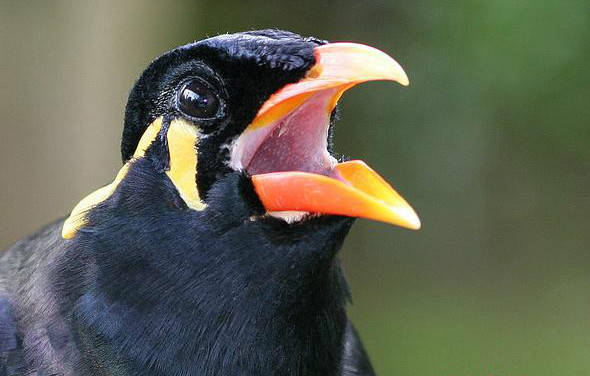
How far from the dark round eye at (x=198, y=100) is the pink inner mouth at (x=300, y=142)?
0.34 ft

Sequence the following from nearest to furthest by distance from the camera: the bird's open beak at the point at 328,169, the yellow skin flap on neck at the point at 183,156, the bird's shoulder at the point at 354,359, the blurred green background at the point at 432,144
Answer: the bird's open beak at the point at 328,169, the yellow skin flap on neck at the point at 183,156, the bird's shoulder at the point at 354,359, the blurred green background at the point at 432,144

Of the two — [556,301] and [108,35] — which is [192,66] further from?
[556,301]

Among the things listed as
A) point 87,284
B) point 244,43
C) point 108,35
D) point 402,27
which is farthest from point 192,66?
point 402,27

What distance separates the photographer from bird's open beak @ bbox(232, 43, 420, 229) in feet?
4.44

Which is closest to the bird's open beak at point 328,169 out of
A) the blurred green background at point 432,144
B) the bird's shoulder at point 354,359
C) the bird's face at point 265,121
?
the bird's face at point 265,121

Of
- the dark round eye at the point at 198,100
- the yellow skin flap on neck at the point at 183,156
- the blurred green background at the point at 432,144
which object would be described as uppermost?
the dark round eye at the point at 198,100

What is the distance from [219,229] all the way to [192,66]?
262 millimetres

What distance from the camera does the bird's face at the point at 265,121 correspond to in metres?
1.37

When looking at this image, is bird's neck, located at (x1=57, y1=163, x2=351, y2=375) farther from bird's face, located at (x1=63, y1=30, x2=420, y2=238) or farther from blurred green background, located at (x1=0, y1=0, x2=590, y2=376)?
blurred green background, located at (x1=0, y1=0, x2=590, y2=376)

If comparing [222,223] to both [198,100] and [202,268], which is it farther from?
[198,100]

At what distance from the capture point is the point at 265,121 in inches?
56.7

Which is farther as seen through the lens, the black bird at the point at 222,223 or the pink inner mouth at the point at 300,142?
the pink inner mouth at the point at 300,142

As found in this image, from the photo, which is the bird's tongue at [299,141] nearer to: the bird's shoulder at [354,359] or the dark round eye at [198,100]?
the dark round eye at [198,100]

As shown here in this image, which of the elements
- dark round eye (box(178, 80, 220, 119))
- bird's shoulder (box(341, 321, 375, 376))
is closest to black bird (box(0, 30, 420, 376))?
dark round eye (box(178, 80, 220, 119))
